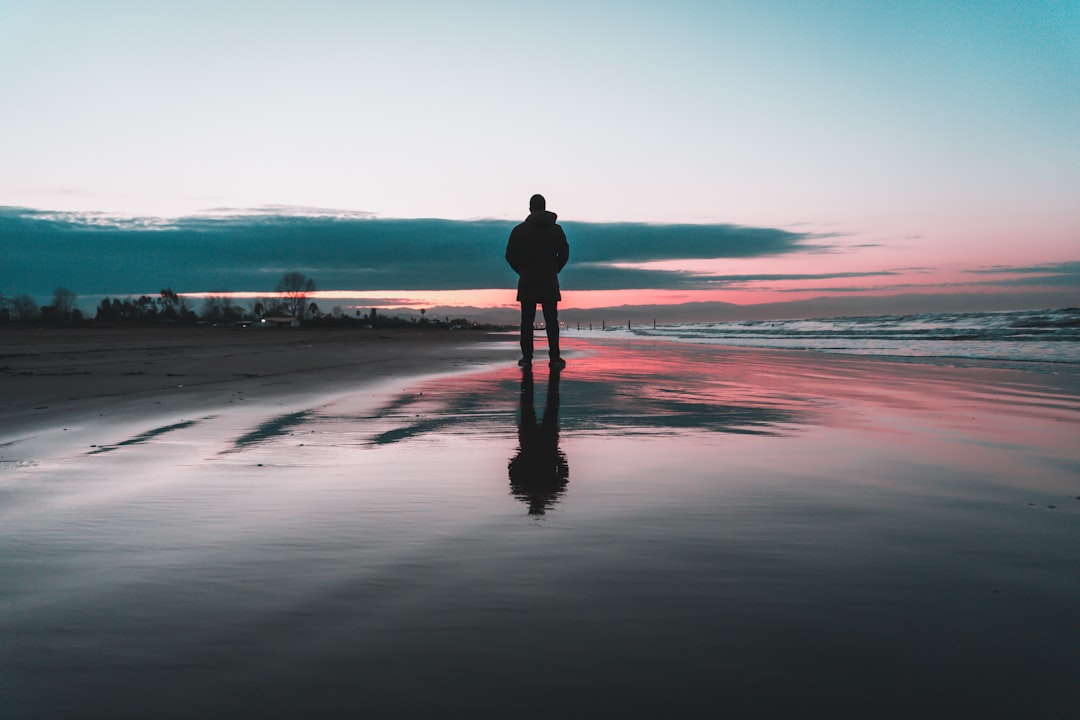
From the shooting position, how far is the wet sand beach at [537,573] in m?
1.41

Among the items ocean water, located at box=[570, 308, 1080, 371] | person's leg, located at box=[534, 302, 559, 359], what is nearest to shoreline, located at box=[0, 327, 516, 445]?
person's leg, located at box=[534, 302, 559, 359]

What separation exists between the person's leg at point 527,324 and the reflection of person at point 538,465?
203 inches

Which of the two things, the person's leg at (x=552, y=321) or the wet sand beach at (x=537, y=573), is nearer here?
the wet sand beach at (x=537, y=573)

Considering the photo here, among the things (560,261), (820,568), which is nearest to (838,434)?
(820,568)

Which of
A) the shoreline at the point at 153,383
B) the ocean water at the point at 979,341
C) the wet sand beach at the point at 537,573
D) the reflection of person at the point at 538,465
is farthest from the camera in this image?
the ocean water at the point at 979,341

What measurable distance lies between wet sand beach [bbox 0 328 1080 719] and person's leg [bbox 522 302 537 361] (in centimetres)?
623

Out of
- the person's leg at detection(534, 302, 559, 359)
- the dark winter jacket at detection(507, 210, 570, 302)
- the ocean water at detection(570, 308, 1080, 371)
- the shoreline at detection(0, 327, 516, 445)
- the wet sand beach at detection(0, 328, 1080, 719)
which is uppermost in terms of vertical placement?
the dark winter jacket at detection(507, 210, 570, 302)

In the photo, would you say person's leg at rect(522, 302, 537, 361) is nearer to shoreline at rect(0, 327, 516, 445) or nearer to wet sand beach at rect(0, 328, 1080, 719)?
shoreline at rect(0, 327, 516, 445)

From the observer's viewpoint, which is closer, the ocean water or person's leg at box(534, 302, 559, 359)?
person's leg at box(534, 302, 559, 359)

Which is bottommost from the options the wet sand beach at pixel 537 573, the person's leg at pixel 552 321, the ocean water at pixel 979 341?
the ocean water at pixel 979 341

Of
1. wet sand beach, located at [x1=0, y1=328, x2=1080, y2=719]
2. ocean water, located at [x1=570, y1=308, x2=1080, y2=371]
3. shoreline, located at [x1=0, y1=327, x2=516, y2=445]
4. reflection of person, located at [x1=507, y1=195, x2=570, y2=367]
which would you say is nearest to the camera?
wet sand beach, located at [x1=0, y1=328, x2=1080, y2=719]

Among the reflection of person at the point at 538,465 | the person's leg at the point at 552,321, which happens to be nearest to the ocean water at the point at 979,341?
the person's leg at the point at 552,321

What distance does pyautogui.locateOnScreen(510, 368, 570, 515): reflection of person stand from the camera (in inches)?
118

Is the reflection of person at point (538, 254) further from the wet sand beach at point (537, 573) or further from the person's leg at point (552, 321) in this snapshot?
the wet sand beach at point (537, 573)
